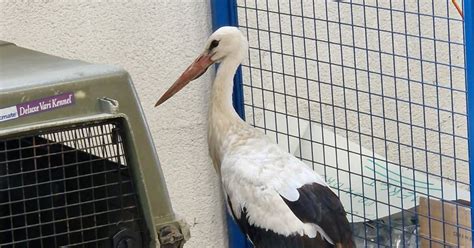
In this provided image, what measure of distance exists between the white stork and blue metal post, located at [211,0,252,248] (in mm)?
362

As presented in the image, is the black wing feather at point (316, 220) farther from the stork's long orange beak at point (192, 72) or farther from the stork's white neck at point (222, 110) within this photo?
the stork's long orange beak at point (192, 72)

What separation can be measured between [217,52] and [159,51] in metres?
0.39

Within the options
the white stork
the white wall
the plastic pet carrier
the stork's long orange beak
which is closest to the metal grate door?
the plastic pet carrier

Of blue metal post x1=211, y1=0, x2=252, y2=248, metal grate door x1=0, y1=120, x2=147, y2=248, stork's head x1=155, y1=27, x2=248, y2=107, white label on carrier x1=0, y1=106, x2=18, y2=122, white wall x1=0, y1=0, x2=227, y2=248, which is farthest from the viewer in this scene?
blue metal post x1=211, y1=0, x2=252, y2=248

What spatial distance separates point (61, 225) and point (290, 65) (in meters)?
1.55

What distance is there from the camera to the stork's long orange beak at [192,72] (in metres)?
3.52

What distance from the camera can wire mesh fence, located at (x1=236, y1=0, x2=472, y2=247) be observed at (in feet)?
12.2

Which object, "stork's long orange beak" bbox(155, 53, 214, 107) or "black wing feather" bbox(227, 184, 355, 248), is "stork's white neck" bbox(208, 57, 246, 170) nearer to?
"stork's long orange beak" bbox(155, 53, 214, 107)

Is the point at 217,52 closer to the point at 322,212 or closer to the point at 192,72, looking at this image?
the point at 192,72

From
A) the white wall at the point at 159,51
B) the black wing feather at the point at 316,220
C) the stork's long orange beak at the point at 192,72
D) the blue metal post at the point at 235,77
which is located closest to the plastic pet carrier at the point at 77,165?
the black wing feather at the point at 316,220

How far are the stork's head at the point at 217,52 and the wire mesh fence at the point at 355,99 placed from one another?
0.32m

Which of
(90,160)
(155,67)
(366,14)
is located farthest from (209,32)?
(90,160)

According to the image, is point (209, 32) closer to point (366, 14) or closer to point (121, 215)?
point (366, 14)

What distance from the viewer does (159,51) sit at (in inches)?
152
